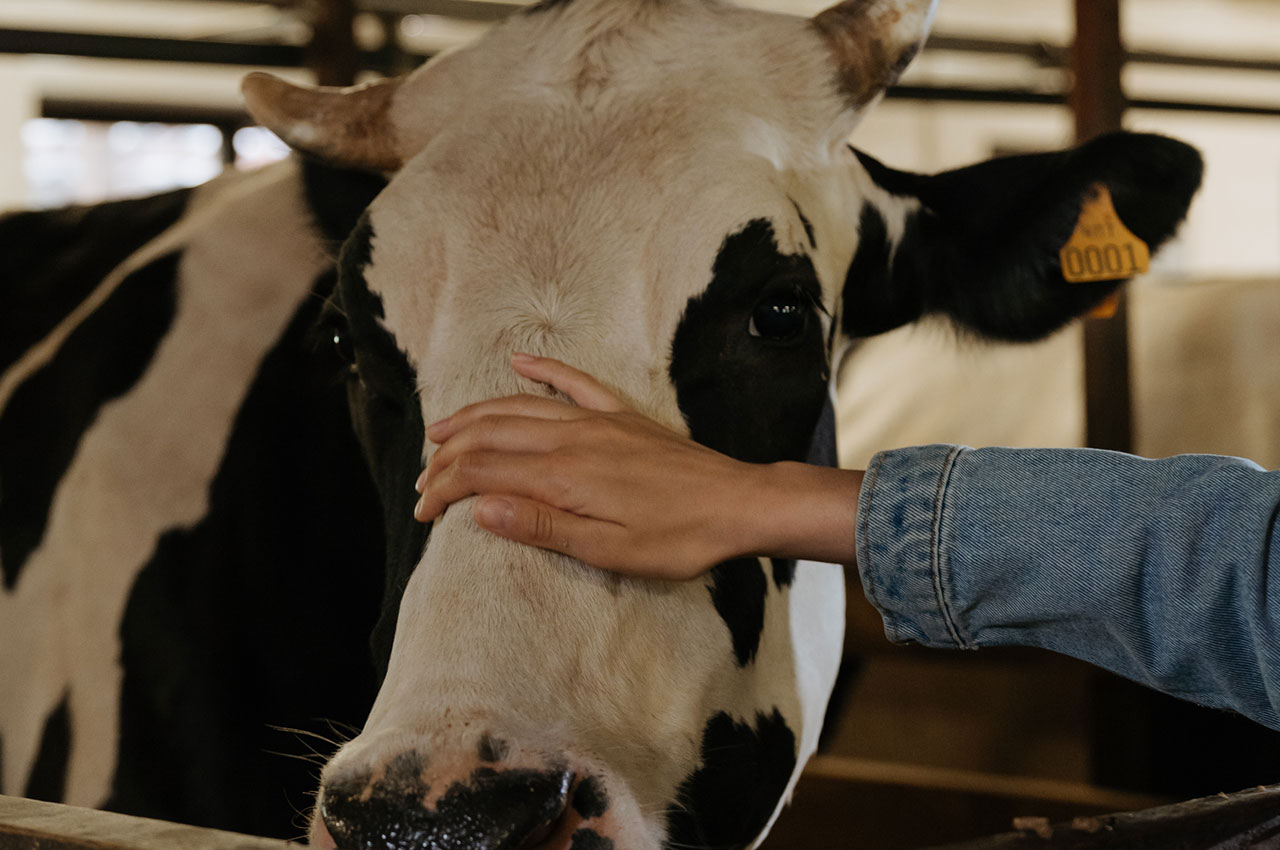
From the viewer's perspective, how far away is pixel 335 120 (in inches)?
61.9

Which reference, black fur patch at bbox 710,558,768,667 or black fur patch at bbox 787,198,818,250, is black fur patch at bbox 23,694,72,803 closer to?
black fur patch at bbox 710,558,768,667

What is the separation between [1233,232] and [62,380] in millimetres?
9375

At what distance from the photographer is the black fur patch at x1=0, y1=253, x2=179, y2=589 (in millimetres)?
1925

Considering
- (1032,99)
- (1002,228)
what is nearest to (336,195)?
(1002,228)

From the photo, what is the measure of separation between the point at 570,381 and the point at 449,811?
40 centimetres

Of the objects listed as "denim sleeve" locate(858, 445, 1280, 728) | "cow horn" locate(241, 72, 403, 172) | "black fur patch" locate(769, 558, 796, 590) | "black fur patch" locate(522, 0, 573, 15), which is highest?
"black fur patch" locate(522, 0, 573, 15)

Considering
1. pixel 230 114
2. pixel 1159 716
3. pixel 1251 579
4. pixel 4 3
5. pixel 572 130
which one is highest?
pixel 4 3

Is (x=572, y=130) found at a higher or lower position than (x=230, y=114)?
lower

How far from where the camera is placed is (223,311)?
197 centimetres

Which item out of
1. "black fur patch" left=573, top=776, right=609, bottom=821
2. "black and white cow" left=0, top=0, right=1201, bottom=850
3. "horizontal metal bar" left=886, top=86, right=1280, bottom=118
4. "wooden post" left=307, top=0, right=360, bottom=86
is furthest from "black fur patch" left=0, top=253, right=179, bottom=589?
"horizontal metal bar" left=886, top=86, right=1280, bottom=118

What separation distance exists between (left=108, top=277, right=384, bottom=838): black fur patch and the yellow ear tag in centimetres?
103

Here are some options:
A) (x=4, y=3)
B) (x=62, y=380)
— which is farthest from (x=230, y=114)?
(x=62, y=380)

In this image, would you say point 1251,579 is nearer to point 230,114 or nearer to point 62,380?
point 62,380

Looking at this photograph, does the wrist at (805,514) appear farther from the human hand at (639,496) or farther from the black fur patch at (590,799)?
the black fur patch at (590,799)
